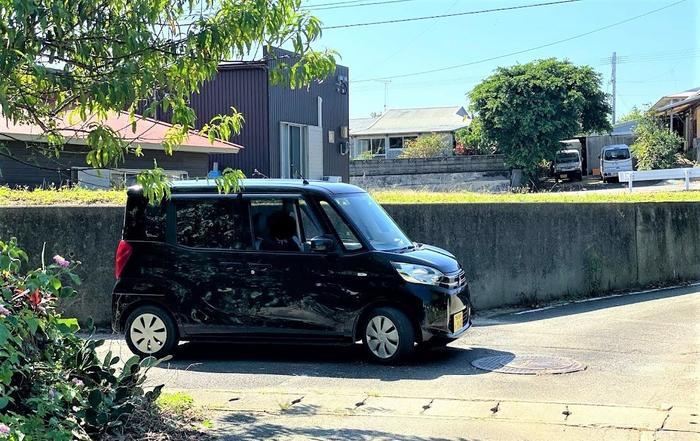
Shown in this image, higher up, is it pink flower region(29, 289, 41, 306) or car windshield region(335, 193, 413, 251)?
car windshield region(335, 193, 413, 251)

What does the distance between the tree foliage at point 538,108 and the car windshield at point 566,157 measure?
1.02 metres

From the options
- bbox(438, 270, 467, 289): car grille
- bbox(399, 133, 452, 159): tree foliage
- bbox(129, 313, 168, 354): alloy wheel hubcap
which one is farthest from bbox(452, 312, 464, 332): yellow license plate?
bbox(399, 133, 452, 159): tree foliage

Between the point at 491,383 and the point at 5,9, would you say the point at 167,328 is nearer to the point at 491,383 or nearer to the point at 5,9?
the point at 491,383

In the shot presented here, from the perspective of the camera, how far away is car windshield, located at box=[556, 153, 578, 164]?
126 ft

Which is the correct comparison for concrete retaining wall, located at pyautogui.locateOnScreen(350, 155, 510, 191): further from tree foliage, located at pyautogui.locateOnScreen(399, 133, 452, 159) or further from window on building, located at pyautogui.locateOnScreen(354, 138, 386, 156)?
window on building, located at pyautogui.locateOnScreen(354, 138, 386, 156)

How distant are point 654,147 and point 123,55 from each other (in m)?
37.0

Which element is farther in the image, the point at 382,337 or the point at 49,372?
the point at 382,337

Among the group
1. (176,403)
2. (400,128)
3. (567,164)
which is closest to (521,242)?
(176,403)

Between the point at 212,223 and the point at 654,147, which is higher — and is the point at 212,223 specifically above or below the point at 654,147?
below

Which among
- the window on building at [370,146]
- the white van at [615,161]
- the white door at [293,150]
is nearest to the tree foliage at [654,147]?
the white van at [615,161]

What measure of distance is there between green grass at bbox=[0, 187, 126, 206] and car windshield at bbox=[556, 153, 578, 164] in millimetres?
Answer: 31619

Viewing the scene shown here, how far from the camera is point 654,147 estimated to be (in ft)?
121

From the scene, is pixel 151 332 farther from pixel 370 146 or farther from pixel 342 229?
pixel 370 146

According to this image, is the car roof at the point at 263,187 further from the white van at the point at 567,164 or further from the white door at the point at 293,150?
the white van at the point at 567,164
